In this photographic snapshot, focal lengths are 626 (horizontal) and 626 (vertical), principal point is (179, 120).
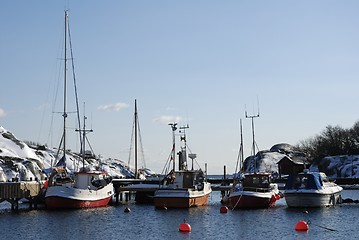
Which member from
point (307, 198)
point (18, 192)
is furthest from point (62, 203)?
point (307, 198)

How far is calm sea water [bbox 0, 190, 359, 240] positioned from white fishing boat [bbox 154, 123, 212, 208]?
1.19 meters

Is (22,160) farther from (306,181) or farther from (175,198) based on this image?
(306,181)

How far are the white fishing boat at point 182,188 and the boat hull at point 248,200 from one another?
4.44m

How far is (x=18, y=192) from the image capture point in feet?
209

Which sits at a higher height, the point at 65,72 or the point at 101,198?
the point at 65,72

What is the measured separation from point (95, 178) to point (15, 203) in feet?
28.5

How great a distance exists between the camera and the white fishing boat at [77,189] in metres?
61.9

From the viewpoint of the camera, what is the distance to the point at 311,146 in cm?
17550

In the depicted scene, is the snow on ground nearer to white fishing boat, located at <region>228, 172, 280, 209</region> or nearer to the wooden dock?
the wooden dock

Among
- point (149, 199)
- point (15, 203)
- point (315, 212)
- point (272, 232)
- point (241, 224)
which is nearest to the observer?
point (272, 232)

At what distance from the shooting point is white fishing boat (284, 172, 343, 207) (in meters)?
59.9

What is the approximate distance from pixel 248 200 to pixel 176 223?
12.7 metres

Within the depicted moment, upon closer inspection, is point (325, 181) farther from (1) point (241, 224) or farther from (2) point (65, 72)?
(2) point (65, 72)

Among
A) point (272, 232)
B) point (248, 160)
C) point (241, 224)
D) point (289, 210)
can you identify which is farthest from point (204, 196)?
point (248, 160)
